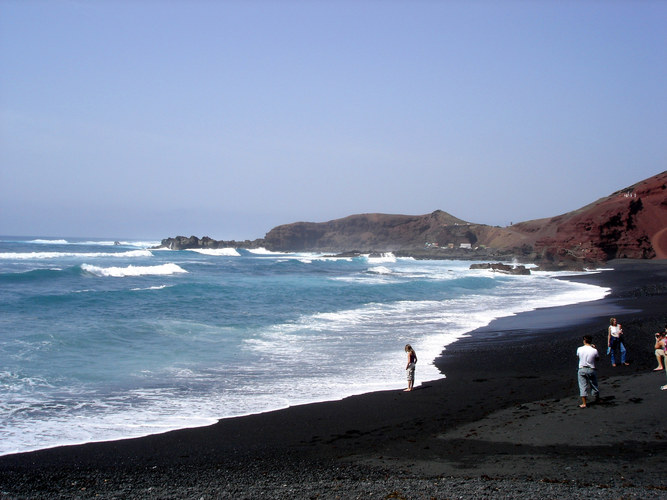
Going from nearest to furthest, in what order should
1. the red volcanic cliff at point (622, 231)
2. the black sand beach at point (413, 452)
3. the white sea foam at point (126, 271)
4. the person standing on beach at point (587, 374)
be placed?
1. the black sand beach at point (413, 452)
2. the person standing on beach at point (587, 374)
3. the white sea foam at point (126, 271)
4. the red volcanic cliff at point (622, 231)

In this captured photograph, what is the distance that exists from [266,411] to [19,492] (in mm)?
3863

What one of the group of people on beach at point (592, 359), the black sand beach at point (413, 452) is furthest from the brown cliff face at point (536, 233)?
the black sand beach at point (413, 452)

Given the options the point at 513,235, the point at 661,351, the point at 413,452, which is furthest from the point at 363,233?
the point at 413,452

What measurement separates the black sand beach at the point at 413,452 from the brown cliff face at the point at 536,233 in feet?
159

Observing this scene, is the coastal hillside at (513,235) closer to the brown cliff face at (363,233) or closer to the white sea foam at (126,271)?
the brown cliff face at (363,233)

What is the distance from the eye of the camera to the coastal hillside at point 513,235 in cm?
5312

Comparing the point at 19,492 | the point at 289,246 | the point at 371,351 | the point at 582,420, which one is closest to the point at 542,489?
the point at 582,420

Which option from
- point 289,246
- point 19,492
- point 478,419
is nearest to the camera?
point 19,492

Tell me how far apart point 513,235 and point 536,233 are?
5.11 metres

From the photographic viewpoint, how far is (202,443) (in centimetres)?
725

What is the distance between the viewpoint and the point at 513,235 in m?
89.4

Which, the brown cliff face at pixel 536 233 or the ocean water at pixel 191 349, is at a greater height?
the brown cliff face at pixel 536 233

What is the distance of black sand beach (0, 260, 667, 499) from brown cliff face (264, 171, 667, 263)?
48.6 m

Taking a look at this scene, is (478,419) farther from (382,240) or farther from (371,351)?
(382,240)
